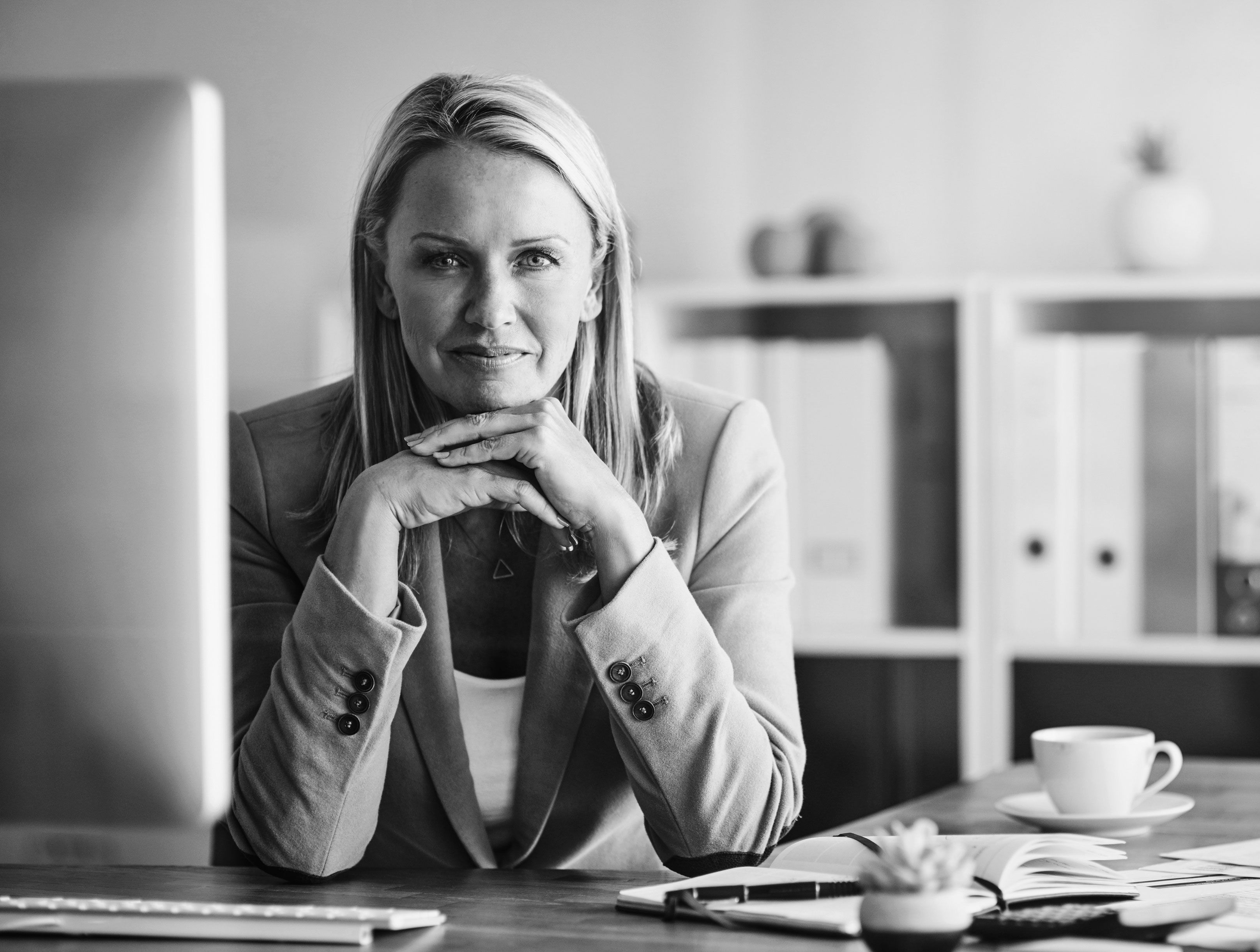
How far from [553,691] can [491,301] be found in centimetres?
36

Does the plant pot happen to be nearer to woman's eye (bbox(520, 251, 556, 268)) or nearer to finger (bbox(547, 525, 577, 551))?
finger (bbox(547, 525, 577, 551))

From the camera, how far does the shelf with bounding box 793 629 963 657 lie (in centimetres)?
249

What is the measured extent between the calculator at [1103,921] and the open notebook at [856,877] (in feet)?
0.10

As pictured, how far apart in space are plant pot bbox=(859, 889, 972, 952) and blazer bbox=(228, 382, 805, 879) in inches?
16.7

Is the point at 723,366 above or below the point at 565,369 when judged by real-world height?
above

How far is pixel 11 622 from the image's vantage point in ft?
2.56

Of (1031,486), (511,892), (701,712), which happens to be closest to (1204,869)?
(701,712)

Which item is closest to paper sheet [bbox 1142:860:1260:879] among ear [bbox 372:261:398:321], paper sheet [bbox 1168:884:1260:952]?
paper sheet [bbox 1168:884:1260:952]

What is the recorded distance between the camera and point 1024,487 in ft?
7.89

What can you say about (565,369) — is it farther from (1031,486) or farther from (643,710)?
(1031,486)

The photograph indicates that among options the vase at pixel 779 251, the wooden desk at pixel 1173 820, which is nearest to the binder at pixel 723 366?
the vase at pixel 779 251

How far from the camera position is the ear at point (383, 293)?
1.39m

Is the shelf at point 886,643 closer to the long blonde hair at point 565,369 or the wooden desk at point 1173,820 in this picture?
the wooden desk at point 1173,820

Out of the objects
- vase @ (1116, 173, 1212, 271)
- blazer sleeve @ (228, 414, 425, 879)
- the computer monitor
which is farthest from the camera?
vase @ (1116, 173, 1212, 271)
